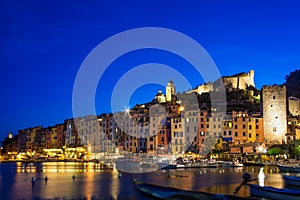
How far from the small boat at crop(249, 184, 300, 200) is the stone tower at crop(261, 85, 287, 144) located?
34.5 meters

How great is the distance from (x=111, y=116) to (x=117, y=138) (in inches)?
297

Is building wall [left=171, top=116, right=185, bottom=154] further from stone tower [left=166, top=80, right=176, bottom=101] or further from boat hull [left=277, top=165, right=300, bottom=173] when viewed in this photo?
stone tower [left=166, top=80, right=176, bottom=101]

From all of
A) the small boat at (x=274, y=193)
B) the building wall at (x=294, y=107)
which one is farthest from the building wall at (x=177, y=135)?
the small boat at (x=274, y=193)

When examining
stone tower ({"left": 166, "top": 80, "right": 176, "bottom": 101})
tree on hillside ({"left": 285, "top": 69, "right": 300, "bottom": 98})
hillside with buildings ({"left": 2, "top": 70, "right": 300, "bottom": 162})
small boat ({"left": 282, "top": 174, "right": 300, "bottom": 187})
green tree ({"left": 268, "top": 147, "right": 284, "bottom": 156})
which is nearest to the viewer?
small boat ({"left": 282, "top": 174, "right": 300, "bottom": 187})

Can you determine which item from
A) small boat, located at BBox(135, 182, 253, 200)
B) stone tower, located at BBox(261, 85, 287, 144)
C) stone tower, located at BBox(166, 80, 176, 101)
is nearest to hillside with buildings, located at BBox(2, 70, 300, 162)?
stone tower, located at BBox(261, 85, 287, 144)

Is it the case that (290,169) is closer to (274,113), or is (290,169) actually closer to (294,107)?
(274,113)

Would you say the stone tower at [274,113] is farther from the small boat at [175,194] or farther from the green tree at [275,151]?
the small boat at [175,194]

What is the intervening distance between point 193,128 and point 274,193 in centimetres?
4124

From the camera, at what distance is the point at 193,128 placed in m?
59.7

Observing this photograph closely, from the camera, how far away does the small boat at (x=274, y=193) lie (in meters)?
17.6

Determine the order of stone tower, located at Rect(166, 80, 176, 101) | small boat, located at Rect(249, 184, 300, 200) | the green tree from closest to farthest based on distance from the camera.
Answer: small boat, located at Rect(249, 184, 300, 200), the green tree, stone tower, located at Rect(166, 80, 176, 101)

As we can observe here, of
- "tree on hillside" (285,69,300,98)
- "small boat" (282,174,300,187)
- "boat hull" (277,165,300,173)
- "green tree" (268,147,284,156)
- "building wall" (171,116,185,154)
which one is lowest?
"boat hull" (277,165,300,173)

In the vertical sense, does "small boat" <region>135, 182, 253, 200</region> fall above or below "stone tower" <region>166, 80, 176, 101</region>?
below

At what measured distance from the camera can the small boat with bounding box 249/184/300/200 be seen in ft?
57.7
